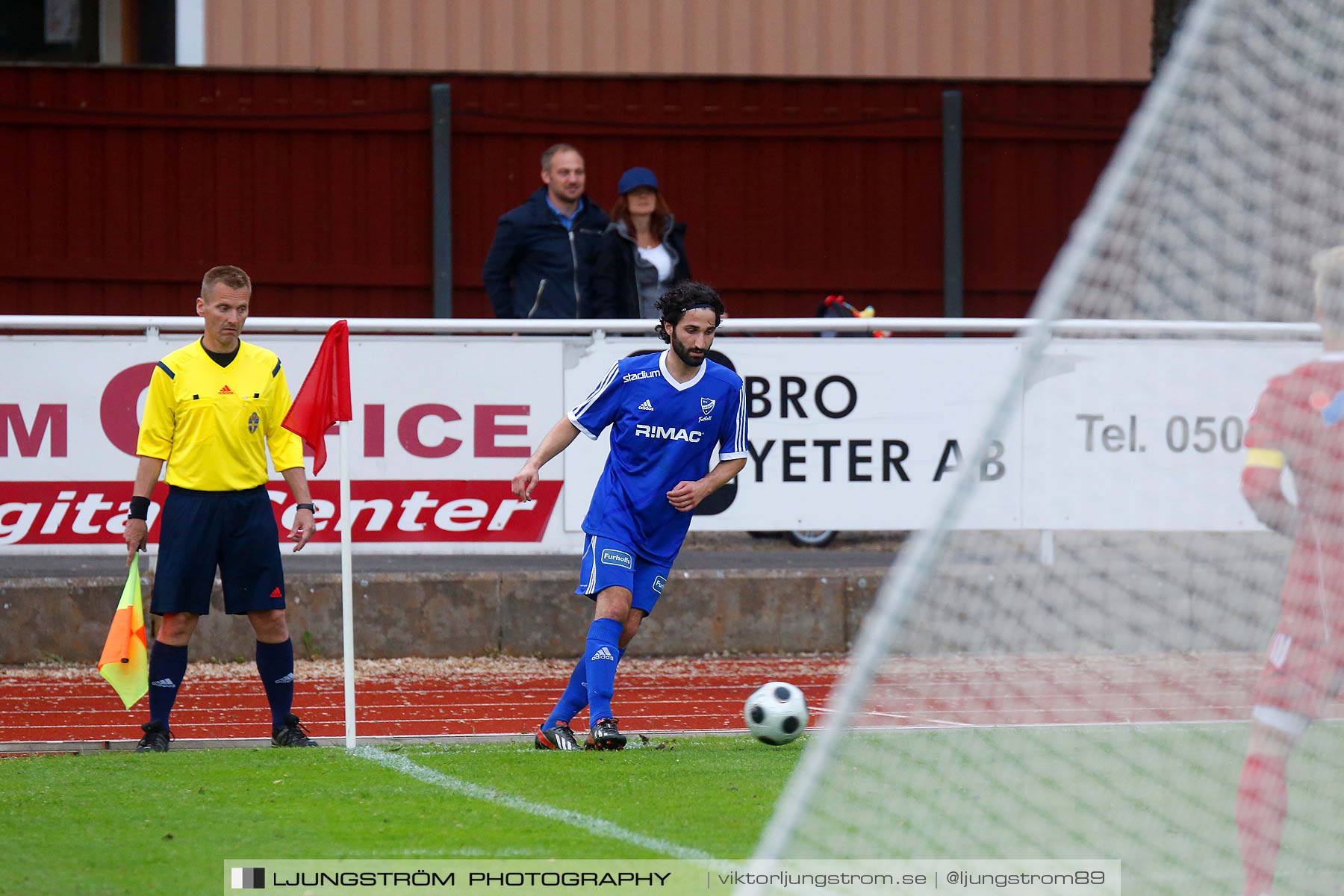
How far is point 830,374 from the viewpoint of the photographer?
396 inches

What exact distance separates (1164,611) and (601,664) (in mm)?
2480

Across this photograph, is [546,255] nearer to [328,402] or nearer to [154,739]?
[328,402]

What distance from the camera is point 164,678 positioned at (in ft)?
24.1

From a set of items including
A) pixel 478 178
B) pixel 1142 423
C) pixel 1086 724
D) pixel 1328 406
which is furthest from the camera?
pixel 478 178

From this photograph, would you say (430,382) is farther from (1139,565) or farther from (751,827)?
(751,827)

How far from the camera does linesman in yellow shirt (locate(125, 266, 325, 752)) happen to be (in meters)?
7.23

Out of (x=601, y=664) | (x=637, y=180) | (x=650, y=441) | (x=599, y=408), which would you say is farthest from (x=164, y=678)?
(x=637, y=180)

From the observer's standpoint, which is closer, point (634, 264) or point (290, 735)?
point (290, 735)

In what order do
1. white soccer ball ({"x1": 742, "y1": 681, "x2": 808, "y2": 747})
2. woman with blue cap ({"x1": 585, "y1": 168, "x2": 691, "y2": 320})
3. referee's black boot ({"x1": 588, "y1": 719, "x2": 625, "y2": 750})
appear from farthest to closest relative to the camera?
woman with blue cap ({"x1": 585, "y1": 168, "x2": 691, "y2": 320}) → referee's black boot ({"x1": 588, "y1": 719, "x2": 625, "y2": 750}) → white soccer ball ({"x1": 742, "y1": 681, "x2": 808, "y2": 747})

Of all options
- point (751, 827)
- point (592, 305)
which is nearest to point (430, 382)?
point (592, 305)

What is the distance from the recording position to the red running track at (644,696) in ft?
24.5

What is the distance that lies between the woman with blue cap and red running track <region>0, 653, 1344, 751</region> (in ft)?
7.12

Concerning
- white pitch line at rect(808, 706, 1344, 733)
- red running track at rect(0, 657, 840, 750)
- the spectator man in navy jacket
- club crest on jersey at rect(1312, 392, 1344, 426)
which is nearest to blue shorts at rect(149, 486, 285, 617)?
red running track at rect(0, 657, 840, 750)

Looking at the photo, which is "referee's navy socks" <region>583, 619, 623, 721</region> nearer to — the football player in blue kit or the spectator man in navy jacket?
the football player in blue kit
